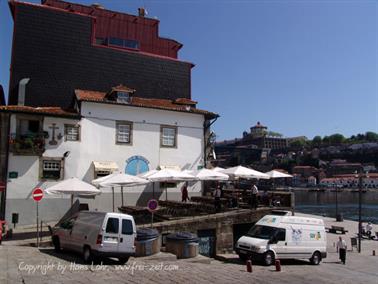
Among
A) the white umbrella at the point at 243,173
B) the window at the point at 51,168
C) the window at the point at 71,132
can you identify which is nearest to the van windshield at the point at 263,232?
the white umbrella at the point at 243,173

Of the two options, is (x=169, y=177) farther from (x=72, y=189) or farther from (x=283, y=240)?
(x=283, y=240)

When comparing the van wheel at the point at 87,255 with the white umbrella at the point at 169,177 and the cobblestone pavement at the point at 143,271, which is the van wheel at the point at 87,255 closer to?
the cobblestone pavement at the point at 143,271

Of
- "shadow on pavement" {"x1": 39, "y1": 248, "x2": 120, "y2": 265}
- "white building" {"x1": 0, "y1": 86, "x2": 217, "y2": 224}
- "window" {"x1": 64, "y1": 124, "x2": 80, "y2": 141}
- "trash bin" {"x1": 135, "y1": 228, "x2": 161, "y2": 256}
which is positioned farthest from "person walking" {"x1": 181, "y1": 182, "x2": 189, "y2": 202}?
"shadow on pavement" {"x1": 39, "y1": 248, "x2": 120, "y2": 265}

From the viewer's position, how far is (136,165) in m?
31.3

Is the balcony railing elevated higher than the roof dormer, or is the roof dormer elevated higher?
the roof dormer

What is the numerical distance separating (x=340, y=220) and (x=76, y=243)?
49903mm

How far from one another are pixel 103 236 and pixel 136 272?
6.05ft

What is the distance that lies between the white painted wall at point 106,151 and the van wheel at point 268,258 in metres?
12.5

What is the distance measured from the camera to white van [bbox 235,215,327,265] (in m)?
21.0

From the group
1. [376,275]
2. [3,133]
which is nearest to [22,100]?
[3,133]

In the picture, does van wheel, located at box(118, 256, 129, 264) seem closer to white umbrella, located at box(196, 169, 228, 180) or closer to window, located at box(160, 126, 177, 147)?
white umbrella, located at box(196, 169, 228, 180)

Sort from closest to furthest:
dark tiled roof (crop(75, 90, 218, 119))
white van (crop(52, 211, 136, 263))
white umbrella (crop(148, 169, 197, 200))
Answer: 1. white van (crop(52, 211, 136, 263))
2. white umbrella (crop(148, 169, 197, 200))
3. dark tiled roof (crop(75, 90, 218, 119))

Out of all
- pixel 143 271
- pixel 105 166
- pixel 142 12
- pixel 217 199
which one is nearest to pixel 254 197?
pixel 217 199

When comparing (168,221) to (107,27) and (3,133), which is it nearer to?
(3,133)
